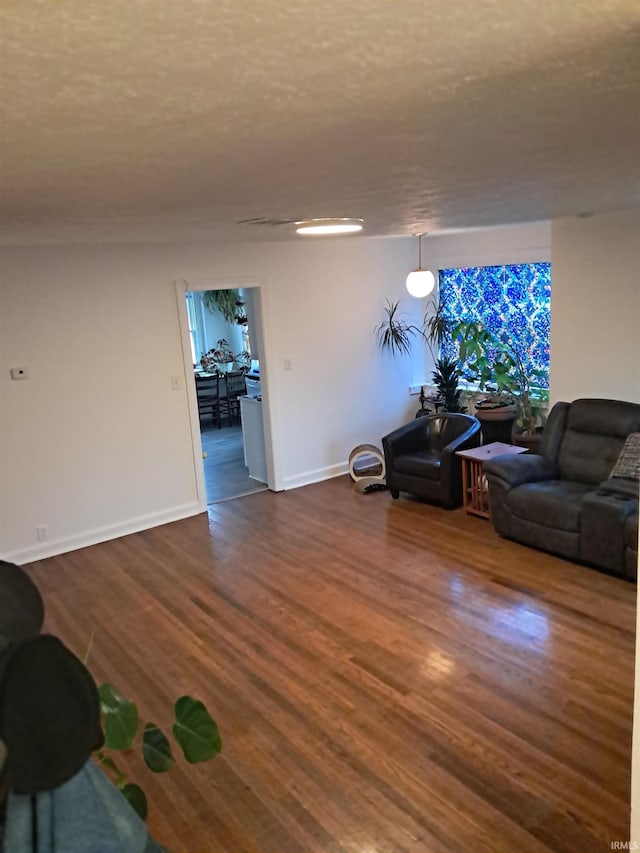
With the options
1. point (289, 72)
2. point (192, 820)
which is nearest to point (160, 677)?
point (192, 820)

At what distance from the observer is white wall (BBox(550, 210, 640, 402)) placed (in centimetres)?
503

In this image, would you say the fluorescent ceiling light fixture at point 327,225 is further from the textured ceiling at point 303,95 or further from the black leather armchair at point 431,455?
the black leather armchair at point 431,455

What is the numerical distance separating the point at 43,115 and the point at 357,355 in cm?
607

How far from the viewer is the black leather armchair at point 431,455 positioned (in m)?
5.77

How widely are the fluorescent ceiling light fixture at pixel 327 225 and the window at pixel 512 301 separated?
325cm

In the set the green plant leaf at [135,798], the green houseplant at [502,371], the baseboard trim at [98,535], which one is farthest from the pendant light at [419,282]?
the green plant leaf at [135,798]

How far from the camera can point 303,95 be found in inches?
41.1

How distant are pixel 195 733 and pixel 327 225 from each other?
296 centimetres

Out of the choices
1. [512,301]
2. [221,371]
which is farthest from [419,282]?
[221,371]

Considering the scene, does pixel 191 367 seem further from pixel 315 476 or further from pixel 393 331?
pixel 393 331

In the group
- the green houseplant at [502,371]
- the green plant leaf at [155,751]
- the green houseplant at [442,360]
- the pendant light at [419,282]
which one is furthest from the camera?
the green houseplant at [442,360]

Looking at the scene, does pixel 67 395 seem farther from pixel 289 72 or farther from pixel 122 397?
pixel 289 72

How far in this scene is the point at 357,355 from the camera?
7.06 meters

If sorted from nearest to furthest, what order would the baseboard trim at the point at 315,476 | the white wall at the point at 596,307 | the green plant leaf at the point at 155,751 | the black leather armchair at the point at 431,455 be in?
the green plant leaf at the point at 155,751 < the white wall at the point at 596,307 < the black leather armchair at the point at 431,455 < the baseboard trim at the point at 315,476
